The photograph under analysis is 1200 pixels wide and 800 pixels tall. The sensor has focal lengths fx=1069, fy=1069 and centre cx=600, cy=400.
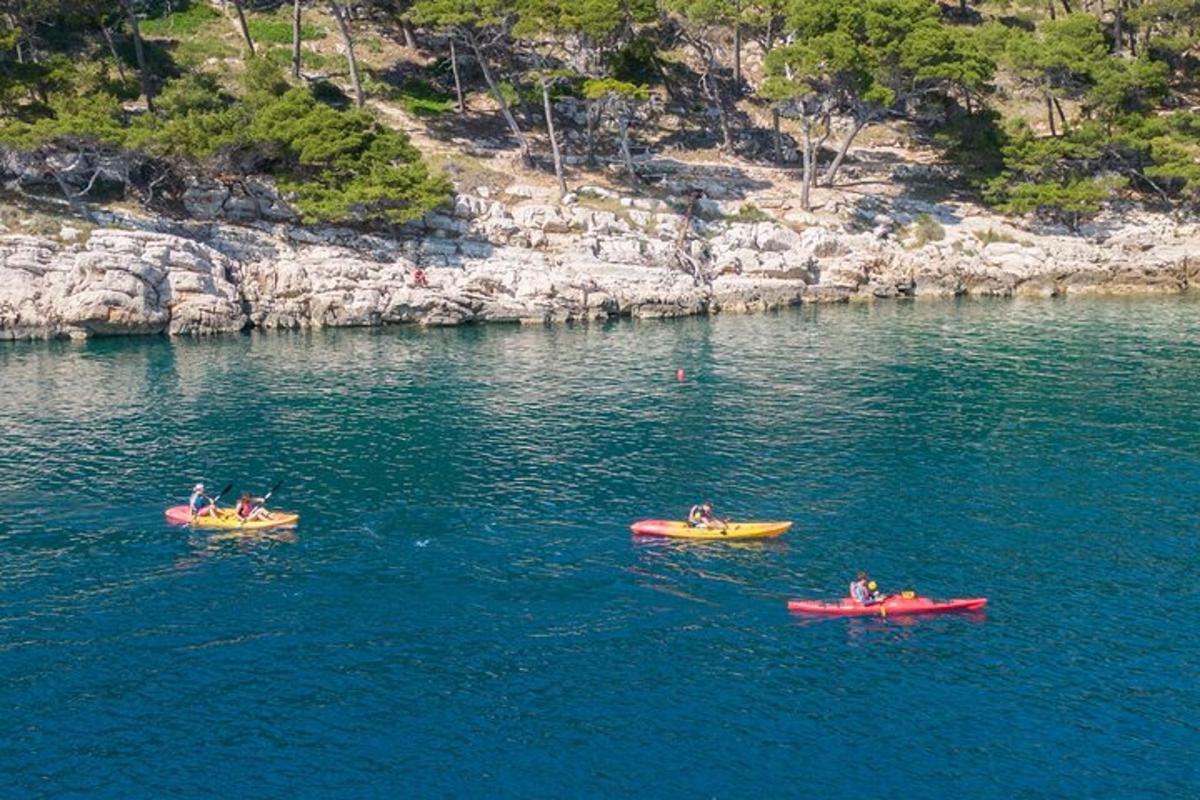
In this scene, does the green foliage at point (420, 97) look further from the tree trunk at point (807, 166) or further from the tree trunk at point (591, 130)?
the tree trunk at point (807, 166)

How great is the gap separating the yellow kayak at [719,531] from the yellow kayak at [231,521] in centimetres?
1422

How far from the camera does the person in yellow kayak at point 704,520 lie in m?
41.2

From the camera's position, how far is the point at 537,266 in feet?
302

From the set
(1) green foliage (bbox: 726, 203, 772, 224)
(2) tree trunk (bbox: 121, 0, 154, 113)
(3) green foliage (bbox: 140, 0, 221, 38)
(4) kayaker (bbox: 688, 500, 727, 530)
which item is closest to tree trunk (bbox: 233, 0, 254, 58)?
(3) green foliage (bbox: 140, 0, 221, 38)

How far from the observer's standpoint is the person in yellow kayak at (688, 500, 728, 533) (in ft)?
135

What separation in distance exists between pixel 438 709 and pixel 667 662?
6.85 meters

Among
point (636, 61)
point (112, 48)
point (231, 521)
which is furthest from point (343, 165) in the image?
point (231, 521)

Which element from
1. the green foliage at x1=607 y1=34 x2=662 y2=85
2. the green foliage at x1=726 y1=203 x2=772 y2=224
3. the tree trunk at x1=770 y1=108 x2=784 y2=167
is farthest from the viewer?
the tree trunk at x1=770 y1=108 x2=784 y2=167

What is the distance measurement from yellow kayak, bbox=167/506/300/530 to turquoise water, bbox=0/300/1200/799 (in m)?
1.17

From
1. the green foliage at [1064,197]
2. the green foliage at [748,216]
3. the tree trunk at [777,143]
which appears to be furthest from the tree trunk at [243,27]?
the green foliage at [1064,197]

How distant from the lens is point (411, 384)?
66.8m

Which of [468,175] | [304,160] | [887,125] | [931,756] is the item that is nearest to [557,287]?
[468,175]

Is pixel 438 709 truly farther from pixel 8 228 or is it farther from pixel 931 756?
pixel 8 228

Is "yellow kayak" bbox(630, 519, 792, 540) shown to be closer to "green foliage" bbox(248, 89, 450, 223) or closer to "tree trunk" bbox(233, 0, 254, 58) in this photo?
"green foliage" bbox(248, 89, 450, 223)
